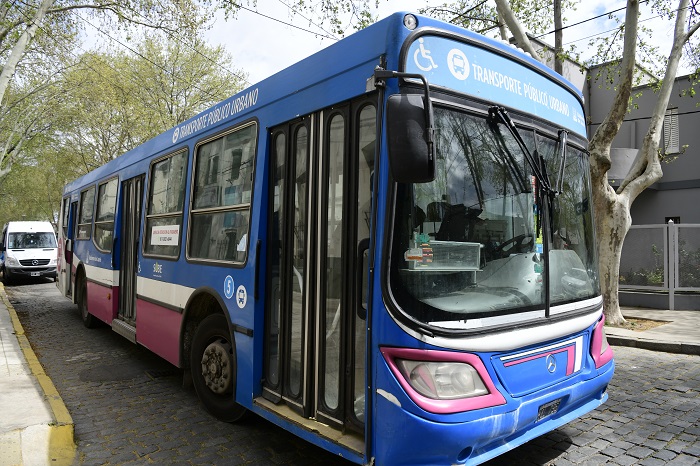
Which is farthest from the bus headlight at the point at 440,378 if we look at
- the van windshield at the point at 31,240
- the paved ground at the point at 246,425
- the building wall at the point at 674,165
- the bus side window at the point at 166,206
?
the van windshield at the point at 31,240

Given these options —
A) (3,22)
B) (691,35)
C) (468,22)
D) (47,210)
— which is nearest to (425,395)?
(691,35)

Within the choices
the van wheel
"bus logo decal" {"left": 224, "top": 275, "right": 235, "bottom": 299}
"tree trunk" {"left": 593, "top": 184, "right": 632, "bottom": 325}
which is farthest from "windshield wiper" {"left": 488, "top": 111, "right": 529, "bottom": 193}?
the van wheel

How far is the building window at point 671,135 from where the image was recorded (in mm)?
17562

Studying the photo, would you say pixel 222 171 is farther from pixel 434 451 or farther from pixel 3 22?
pixel 3 22

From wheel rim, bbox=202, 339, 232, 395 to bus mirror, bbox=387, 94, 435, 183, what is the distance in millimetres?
2584

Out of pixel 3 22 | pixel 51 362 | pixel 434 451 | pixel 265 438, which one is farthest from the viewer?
pixel 3 22

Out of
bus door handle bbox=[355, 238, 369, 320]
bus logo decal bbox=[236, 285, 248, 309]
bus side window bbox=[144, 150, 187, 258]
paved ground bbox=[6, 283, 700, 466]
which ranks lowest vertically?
paved ground bbox=[6, 283, 700, 466]

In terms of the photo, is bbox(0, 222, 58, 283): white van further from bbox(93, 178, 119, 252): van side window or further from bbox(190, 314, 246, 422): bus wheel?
bbox(190, 314, 246, 422): bus wheel

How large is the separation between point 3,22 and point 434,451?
14167 mm

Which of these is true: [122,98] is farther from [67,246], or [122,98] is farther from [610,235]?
[610,235]

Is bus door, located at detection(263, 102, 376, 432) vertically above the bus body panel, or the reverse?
bus door, located at detection(263, 102, 376, 432)

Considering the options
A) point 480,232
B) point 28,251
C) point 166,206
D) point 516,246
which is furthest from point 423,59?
point 28,251

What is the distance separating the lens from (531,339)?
116 inches

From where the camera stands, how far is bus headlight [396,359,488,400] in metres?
2.58
